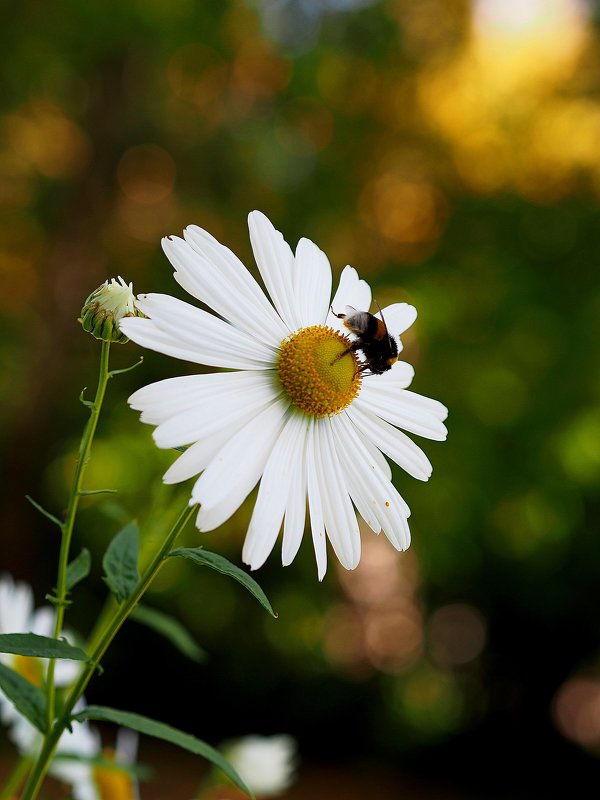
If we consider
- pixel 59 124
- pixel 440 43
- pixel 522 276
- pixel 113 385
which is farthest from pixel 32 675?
pixel 59 124

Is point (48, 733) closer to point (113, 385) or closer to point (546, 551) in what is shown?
point (546, 551)

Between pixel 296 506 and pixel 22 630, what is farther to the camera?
pixel 22 630

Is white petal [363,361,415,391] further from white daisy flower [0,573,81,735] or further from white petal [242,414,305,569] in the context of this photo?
white daisy flower [0,573,81,735]

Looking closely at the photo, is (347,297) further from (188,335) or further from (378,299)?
(378,299)

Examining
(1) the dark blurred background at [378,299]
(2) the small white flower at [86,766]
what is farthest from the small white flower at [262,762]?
(1) the dark blurred background at [378,299]

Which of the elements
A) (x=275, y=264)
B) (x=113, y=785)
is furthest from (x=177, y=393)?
(x=113, y=785)

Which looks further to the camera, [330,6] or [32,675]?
[330,6]
